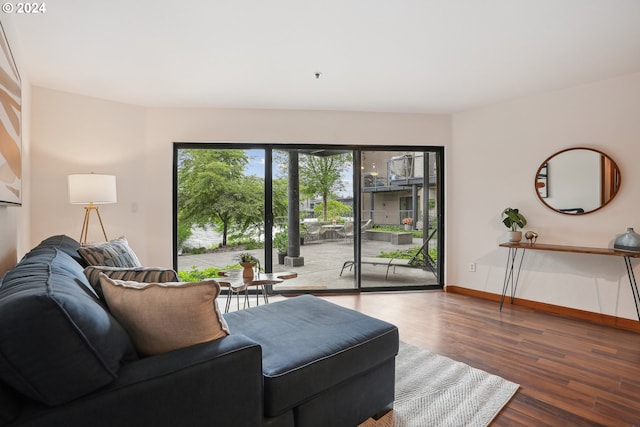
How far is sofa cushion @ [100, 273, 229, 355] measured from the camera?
1226mm

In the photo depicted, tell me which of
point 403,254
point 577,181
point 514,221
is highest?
point 577,181

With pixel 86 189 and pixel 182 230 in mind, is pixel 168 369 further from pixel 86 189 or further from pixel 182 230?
pixel 182 230

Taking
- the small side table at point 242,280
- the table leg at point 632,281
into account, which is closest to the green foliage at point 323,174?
the small side table at point 242,280

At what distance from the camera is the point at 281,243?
436 cm

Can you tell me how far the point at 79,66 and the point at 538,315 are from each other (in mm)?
4972

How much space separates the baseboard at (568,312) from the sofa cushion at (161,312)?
3.81 meters

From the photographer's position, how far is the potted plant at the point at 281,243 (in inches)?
171

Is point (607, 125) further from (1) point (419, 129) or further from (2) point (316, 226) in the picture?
(2) point (316, 226)

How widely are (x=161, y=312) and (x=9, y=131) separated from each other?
169cm

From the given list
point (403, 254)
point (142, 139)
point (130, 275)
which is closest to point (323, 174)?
point (403, 254)

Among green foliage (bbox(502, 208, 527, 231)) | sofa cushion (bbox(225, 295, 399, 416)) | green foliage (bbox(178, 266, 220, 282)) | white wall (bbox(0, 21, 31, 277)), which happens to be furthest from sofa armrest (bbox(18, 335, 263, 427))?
green foliage (bbox(502, 208, 527, 231))

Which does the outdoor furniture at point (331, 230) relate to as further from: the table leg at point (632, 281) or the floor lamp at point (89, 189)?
the table leg at point (632, 281)

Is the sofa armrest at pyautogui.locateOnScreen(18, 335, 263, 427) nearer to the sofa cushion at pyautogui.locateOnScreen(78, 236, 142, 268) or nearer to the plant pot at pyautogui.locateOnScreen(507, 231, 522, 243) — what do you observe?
the sofa cushion at pyautogui.locateOnScreen(78, 236, 142, 268)

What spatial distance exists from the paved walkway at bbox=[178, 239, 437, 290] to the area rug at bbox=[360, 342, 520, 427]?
6.59ft
